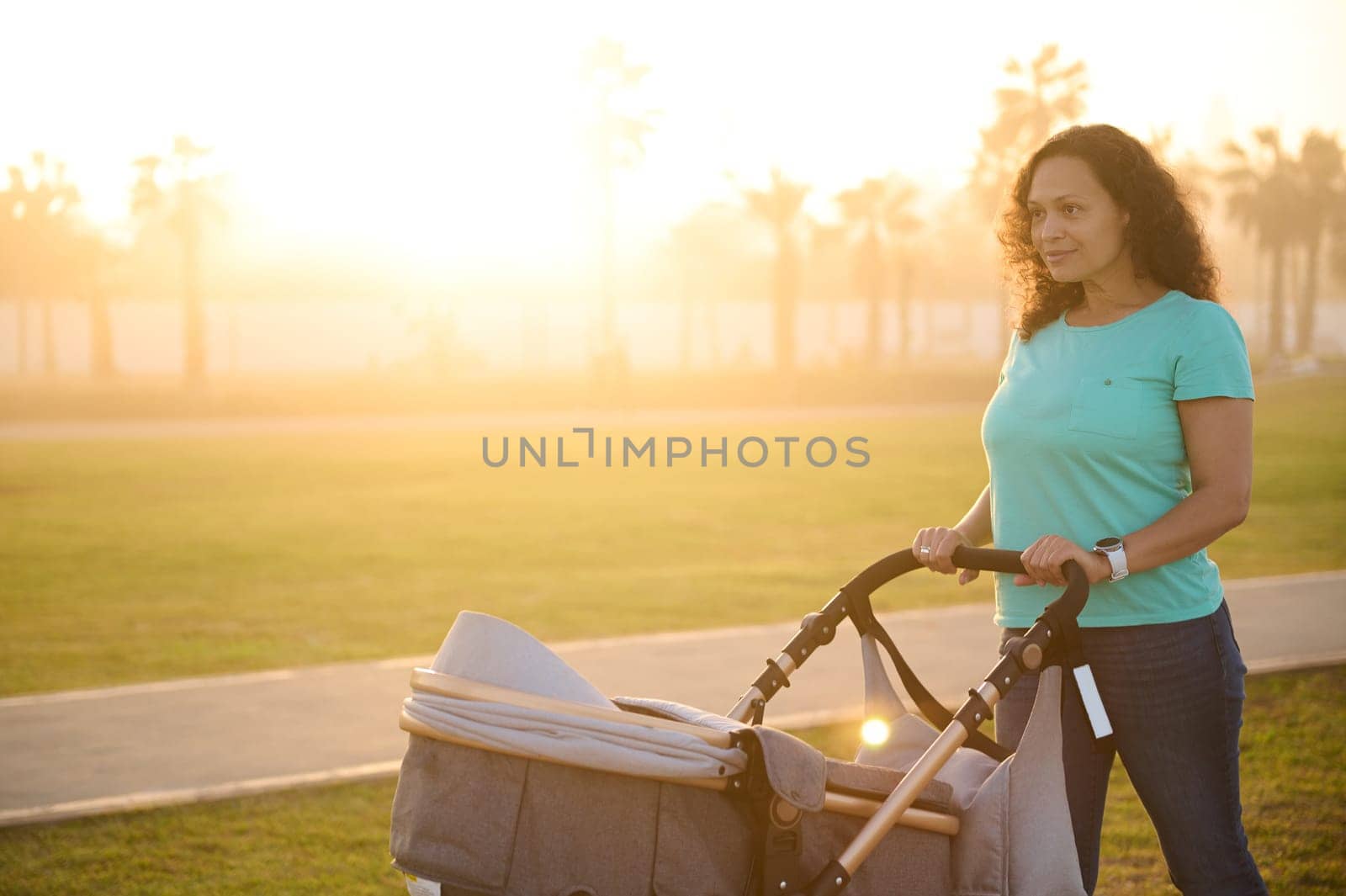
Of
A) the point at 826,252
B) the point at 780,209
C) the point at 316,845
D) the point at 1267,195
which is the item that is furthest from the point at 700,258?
the point at 316,845

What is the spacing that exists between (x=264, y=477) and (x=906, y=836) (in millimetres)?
17992

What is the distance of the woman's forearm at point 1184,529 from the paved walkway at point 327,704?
354 centimetres

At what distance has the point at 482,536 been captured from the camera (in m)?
14.2

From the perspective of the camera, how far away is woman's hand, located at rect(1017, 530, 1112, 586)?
283 centimetres

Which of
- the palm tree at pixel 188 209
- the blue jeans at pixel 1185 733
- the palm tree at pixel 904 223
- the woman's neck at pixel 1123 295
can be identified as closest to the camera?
the blue jeans at pixel 1185 733

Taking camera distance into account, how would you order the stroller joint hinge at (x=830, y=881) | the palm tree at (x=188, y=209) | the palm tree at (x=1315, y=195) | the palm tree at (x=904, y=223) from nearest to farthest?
the stroller joint hinge at (x=830, y=881) → the palm tree at (x=188, y=209) → the palm tree at (x=904, y=223) → the palm tree at (x=1315, y=195)

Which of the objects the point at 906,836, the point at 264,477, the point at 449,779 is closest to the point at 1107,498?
the point at 906,836

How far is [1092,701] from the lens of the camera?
2.96 metres

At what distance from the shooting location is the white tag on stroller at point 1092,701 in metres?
2.95

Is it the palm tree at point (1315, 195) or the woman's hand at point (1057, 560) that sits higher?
the palm tree at point (1315, 195)

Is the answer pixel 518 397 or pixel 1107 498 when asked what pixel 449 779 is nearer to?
pixel 1107 498

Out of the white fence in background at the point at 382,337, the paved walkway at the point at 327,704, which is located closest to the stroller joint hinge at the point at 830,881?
the paved walkway at the point at 327,704

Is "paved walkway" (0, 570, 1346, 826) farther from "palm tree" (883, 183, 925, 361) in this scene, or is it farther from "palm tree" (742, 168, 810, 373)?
"palm tree" (883, 183, 925, 361)

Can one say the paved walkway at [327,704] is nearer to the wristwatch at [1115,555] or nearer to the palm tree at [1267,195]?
the wristwatch at [1115,555]
